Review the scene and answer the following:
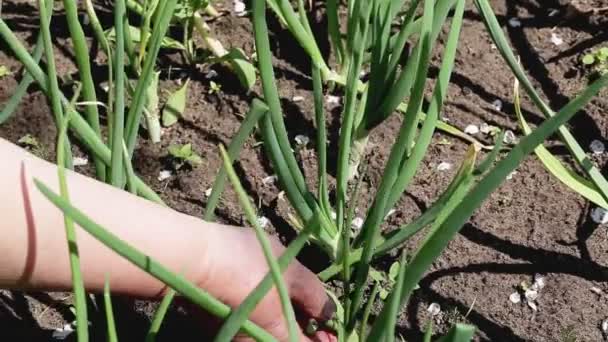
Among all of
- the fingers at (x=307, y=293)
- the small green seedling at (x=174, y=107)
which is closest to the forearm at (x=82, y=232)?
the fingers at (x=307, y=293)

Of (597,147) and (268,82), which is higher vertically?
(597,147)

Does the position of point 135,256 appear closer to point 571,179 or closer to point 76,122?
point 76,122

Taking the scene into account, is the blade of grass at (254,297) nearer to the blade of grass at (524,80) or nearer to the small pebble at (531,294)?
the blade of grass at (524,80)

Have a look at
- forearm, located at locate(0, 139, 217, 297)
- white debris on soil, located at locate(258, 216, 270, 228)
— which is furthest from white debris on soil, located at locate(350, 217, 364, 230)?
forearm, located at locate(0, 139, 217, 297)

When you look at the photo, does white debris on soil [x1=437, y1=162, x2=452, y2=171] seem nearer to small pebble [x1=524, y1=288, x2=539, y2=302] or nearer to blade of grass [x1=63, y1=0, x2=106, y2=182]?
small pebble [x1=524, y1=288, x2=539, y2=302]

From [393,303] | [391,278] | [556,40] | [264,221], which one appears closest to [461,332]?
[393,303]

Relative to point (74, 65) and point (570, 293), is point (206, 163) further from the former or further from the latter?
point (570, 293)
